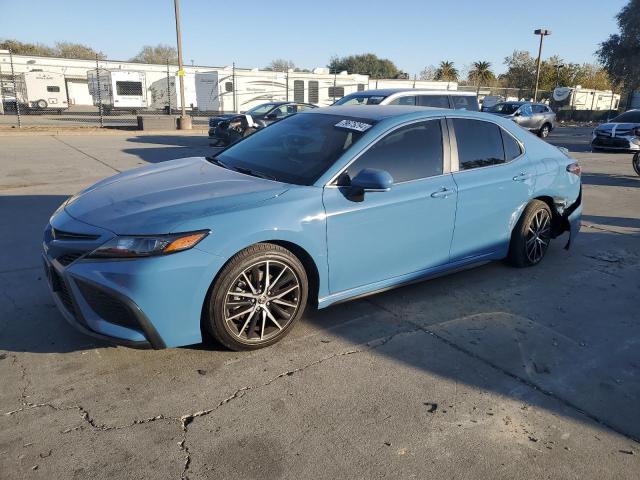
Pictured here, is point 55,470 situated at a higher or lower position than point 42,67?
lower

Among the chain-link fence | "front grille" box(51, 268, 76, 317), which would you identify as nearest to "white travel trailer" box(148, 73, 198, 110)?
the chain-link fence

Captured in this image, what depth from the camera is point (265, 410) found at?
280cm

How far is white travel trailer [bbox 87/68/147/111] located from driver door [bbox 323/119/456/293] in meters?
Answer: 31.0

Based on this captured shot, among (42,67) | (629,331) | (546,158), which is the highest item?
(42,67)

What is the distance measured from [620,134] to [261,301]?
1673 centimetres

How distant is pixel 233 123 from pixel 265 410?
1379 cm

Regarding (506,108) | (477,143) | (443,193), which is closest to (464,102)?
(477,143)

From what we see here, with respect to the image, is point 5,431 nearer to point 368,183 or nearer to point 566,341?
point 368,183

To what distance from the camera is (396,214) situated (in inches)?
148

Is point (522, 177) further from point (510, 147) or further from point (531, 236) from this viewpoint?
point (531, 236)

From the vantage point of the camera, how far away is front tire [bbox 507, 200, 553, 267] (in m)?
4.87

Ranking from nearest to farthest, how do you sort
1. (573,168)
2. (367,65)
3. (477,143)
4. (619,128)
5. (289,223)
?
(289,223) < (477,143) < (573,168) < (619,128) < (367,65)

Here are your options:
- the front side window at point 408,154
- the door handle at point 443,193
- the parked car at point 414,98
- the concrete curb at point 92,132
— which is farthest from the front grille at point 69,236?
the concrete curb at point 92,132

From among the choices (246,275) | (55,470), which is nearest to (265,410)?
(246,275)
